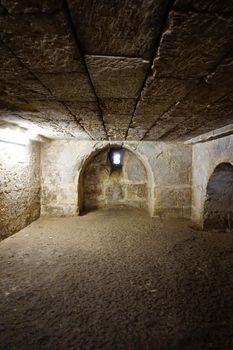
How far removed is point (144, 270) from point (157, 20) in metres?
2.87

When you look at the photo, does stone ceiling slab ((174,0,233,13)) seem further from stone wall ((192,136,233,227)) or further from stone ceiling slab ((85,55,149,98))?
stone wall ((192,136,233,227))

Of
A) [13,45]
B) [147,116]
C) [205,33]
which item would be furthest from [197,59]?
[147,116]

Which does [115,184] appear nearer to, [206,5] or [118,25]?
[118,25]

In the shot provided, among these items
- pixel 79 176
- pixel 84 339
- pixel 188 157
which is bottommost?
pixel 84 339

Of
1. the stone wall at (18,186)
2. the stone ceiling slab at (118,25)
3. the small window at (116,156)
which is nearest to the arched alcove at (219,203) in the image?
the small window at (116,156)

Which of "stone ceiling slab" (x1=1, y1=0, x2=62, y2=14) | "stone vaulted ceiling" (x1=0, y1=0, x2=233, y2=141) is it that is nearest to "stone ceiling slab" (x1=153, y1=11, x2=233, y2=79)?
"stone vaulted ceiling" (x1=0, y1=0, x2=233, y2=141)

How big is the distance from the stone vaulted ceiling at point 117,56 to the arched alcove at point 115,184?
448cm

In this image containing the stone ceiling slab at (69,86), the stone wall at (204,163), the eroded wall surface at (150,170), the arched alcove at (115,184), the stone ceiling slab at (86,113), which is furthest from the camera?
the arched alcove at (115,184)

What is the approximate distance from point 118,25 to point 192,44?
17.5 inches

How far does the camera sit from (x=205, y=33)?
109cm

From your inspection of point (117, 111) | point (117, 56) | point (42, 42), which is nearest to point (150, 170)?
point (117, 111)

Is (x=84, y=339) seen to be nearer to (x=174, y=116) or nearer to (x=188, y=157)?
(x=174, y=116)

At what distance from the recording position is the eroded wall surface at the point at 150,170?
5.53 meters

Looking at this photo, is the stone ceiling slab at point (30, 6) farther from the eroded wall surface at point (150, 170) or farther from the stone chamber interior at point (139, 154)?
the eroded wall surface at point (150, 170)
